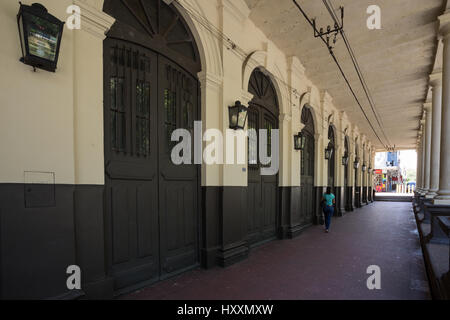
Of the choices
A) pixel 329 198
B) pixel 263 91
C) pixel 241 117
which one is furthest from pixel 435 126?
pixel 241 117

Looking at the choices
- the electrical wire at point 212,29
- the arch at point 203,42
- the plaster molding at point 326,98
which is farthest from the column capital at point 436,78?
the arch at point 203,42

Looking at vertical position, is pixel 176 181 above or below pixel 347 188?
above

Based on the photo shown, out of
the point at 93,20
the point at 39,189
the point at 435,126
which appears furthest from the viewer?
the point at 435,126

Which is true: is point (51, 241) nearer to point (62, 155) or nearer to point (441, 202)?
point (62, 155)

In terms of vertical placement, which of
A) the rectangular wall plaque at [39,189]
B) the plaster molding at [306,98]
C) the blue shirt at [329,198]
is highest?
the plaster molding at [306,98]

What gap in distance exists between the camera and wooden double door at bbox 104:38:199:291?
3236 millimetres

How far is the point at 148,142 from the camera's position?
366cm

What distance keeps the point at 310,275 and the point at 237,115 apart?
10.5 ft

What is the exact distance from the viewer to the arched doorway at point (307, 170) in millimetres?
8711

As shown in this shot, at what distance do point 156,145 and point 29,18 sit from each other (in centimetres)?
204

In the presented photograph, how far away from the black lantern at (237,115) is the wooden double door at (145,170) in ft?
2.69

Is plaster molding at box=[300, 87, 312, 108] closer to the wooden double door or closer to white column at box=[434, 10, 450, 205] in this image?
white column at box=[434, 10, 450, 205]

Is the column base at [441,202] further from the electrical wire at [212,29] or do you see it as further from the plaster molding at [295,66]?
the electrical wire at [212,29]
